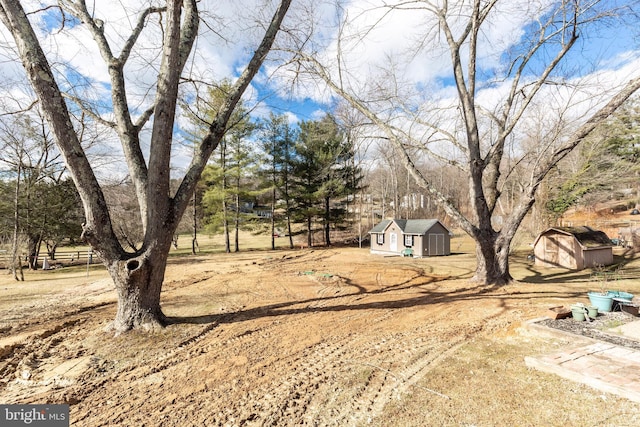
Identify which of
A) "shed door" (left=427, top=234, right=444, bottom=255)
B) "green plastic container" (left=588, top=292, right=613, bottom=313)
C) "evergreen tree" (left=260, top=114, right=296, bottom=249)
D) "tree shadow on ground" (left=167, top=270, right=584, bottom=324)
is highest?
"evergreen tree" (left=260, top=114, right=296, bottom=249)

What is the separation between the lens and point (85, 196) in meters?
4.29

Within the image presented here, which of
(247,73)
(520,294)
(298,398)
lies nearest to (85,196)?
(247,73)

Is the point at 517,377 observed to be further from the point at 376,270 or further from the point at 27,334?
the point at 376,270

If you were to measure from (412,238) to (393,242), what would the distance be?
1.58 metres

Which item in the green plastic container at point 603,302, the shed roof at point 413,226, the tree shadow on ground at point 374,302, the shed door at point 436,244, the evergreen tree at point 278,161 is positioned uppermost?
the evergreen tree at point 278,161

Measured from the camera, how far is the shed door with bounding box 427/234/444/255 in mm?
19266

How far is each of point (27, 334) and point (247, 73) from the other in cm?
570

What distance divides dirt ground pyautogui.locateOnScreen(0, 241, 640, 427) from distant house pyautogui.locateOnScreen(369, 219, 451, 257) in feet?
38.7

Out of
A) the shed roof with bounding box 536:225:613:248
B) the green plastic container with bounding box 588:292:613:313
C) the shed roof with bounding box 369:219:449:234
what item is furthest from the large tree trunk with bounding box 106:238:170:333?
the shed roof with bounding box 369:219:449:234

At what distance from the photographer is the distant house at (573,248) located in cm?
1347

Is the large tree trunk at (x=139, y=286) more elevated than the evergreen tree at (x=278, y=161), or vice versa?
the evergreen tree at (x=278, y=161)

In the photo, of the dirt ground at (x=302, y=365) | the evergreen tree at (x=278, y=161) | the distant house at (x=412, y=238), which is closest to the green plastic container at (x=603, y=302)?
the dirt ground at (x=302, y=365)

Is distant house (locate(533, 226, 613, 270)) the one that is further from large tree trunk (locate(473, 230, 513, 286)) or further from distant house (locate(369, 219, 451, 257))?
large tree trunk (locate(473, 230, 513, 286))

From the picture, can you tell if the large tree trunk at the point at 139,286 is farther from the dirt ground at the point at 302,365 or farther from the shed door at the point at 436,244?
the shed door at the point at 436,244
